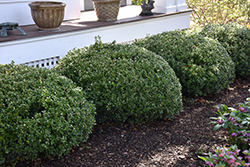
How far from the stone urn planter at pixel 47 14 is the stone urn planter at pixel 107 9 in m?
1.10

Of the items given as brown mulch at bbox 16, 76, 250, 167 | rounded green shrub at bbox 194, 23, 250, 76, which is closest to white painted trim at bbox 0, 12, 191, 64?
rounded green shrub at bbox 194, 23, 250, 76

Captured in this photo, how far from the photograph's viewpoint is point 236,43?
18.6 ft

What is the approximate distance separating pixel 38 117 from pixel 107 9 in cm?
342

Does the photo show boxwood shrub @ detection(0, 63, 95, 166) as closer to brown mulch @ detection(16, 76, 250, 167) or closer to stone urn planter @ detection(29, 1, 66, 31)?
brown mulch @ detection(16, 76, 250, 167)

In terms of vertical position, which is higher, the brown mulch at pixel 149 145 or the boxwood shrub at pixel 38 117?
the boxwood shrub at pixel 38 117

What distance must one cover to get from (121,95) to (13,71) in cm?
131

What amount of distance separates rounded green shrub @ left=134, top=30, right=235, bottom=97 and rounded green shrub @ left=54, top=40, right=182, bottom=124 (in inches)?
25.5

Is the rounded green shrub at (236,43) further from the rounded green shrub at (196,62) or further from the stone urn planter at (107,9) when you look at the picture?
the stone urn planter at (107,9)

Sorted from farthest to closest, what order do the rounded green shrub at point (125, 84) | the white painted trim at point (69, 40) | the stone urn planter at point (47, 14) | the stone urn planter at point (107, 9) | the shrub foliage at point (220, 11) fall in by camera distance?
1. the shrub foliage at point (220, 11)
2. the stone urn planter at point (107, 9)
3. the stone urn planter at point (47, 14)
4. the white painted trim at point (69, 40)
5. the rounded green shrub at point (125, 84)

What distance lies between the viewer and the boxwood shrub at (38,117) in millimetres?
2885

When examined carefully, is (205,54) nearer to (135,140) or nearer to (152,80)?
(152,80)

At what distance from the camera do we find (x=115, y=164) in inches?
124

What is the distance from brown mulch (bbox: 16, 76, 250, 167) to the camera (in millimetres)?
3184

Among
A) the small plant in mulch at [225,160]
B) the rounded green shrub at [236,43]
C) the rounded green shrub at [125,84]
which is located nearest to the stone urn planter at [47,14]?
the rounded green shrub at [125,84]
